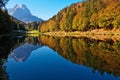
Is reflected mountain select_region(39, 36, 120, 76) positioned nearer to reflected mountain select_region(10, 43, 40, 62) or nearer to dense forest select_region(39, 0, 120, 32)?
reflected mountain select_region(10, 43, 40, 62)

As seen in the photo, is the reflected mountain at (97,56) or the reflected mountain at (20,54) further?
the reflected mountain at (20,54)

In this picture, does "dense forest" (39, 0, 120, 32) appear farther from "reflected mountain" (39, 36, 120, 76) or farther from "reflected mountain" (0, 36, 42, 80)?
"reflected mountain" (39, 36, 120, 76)

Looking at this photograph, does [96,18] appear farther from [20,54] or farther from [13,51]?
[20,54]

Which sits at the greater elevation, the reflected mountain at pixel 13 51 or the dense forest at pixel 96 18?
the dense forest at pixel 96 18

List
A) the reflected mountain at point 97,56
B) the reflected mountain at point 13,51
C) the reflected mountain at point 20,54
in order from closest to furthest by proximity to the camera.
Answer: the reflected mountain at point 13,51 < the reflected mountain at point 97,56 < the reflected mountain at point 20,54

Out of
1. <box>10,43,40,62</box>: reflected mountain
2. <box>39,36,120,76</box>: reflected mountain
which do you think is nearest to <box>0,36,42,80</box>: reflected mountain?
<box>10,43,40,62</box>: reflected mountain

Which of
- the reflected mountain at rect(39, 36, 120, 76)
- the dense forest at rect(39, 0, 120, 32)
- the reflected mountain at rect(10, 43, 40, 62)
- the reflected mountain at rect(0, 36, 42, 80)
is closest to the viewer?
the reflected mountain at rect(0, 36, 42, 80)

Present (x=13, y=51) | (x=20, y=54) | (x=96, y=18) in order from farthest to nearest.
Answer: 1. (x=96, y=18)
2. (x=13, y=51)
3. (x=20, y=54)

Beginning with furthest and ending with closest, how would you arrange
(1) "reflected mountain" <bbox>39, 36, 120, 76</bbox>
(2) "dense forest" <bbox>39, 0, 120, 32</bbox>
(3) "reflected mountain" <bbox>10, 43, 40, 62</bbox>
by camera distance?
(2) "dense forest" <bbox>39, 0, 120, 32</bbox>, (3) "reflected mountain" <bbox>10, 43, 40, 62</bbox>, (1) "reflected mountain" <bbox>39, 36, 120, 76</bbox>

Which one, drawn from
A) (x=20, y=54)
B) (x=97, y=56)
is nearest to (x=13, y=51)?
(x=20, y=54)

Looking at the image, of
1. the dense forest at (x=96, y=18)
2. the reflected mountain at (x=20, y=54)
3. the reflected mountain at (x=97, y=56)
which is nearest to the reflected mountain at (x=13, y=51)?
the reflected mountain at (x=20, y=54)

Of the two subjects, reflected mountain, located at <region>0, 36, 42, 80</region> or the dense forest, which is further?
the dense forest

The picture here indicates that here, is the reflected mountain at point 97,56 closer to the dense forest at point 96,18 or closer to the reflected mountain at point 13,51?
the reflected mountain at point 13,51

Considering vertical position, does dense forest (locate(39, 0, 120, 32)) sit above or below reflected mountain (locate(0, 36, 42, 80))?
above
